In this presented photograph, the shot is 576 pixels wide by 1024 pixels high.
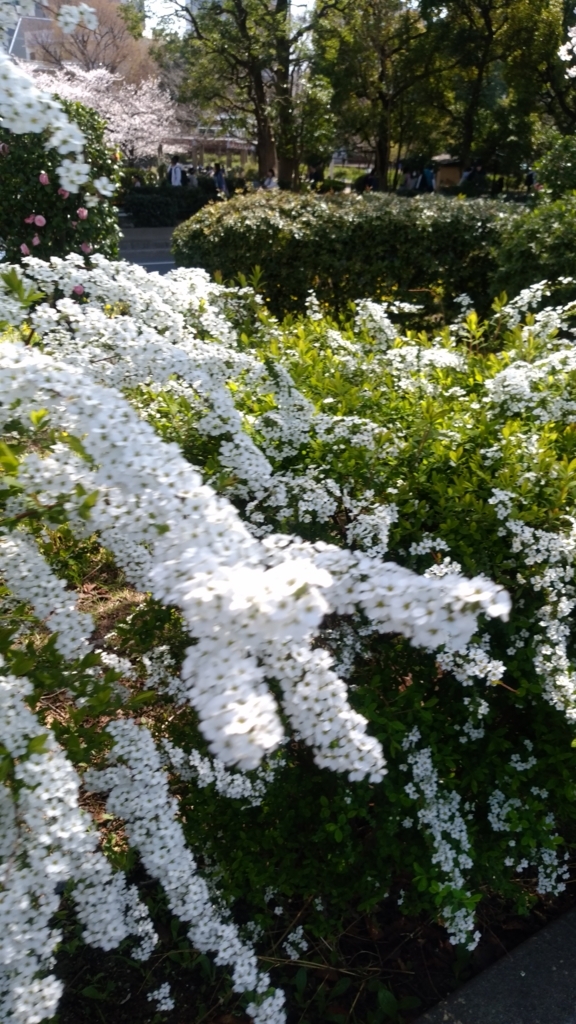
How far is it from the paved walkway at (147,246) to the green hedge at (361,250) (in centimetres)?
974

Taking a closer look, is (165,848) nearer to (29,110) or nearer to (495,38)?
(29,110)

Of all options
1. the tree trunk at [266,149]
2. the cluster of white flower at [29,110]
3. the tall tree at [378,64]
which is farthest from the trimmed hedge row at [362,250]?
the tall tree at [378,64]

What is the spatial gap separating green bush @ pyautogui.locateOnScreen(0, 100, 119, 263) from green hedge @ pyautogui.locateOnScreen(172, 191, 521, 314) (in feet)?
3.89

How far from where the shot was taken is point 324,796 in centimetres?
245

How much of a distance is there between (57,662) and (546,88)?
26769mm

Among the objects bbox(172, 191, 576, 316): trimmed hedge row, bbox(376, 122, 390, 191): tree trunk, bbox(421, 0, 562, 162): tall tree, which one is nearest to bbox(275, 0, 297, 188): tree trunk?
bbox(376, 122, 390, 191): tree trunk

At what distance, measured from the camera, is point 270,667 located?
164 cm

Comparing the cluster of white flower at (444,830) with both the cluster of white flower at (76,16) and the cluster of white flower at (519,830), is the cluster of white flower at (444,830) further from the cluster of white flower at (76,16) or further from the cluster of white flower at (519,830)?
the cluster of white flower at (76,16)

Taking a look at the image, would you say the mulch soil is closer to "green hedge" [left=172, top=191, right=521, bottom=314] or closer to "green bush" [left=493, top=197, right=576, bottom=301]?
"green bush" [left=493, top=197, right=576, bottom=301]

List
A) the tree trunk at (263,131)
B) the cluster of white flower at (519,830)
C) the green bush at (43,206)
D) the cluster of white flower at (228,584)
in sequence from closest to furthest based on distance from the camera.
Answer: the cluster of white flower at (228,584) → the cluster of white flower at (519,830) → the green bush at (43,206) → the tree trunk at (263,131)

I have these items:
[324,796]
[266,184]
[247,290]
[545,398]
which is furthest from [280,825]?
[266,184]

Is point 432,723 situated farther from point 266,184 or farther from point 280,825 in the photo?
point 266,184

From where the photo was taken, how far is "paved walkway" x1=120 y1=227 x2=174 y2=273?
17923mm

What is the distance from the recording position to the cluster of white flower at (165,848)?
Result: 213 cm
